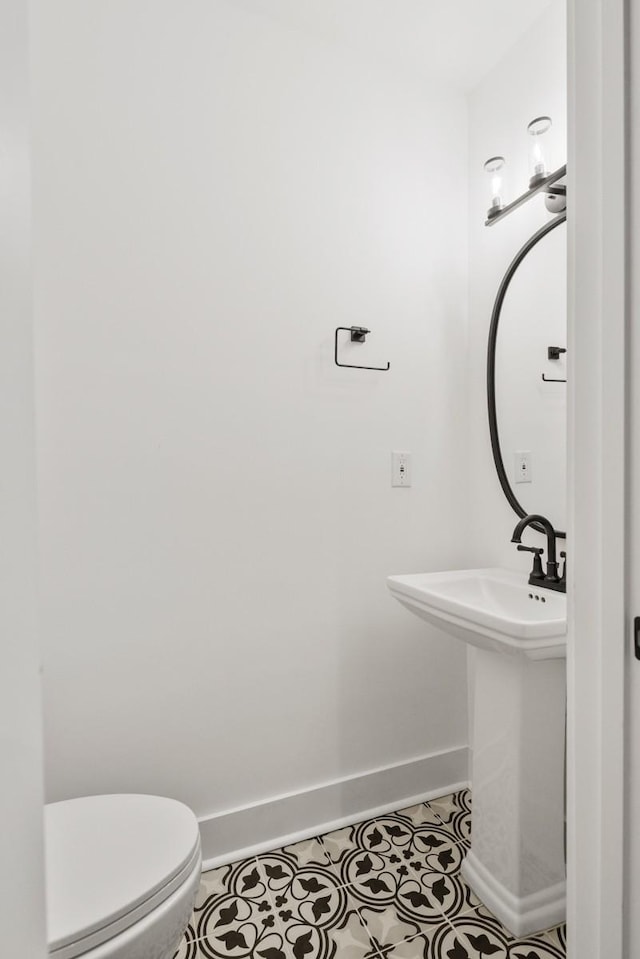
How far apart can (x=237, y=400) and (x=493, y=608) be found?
1008mm

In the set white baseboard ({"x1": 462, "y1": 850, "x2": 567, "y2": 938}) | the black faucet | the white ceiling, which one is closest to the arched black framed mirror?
the black faucet

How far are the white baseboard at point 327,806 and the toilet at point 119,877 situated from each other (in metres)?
0.47

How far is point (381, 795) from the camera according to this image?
5.73 feet

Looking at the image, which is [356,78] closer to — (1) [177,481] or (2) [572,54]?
(2) [572,54]

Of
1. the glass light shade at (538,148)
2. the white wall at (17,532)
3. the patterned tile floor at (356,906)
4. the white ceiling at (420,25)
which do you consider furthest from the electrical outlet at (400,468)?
the white wall at (17,532)

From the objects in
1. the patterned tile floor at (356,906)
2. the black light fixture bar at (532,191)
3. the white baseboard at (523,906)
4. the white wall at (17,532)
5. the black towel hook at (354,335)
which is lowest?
the patterned tile floor at (356,906)

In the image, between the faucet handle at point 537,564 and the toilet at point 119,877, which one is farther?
the faucet handle at point 537,564

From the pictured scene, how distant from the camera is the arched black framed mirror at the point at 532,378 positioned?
61.7 inches

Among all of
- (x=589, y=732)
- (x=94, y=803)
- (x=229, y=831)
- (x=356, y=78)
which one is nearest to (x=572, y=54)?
(x=589, y=732)

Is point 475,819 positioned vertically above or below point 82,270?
below

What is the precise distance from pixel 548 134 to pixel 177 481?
1513 millimetres

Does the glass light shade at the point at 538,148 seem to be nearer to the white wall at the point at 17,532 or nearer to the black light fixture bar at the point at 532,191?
the black light fixture bar at the point at 532,191

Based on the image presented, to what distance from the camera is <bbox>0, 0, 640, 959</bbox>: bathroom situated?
140cm

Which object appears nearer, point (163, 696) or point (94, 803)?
point (94, 803)
